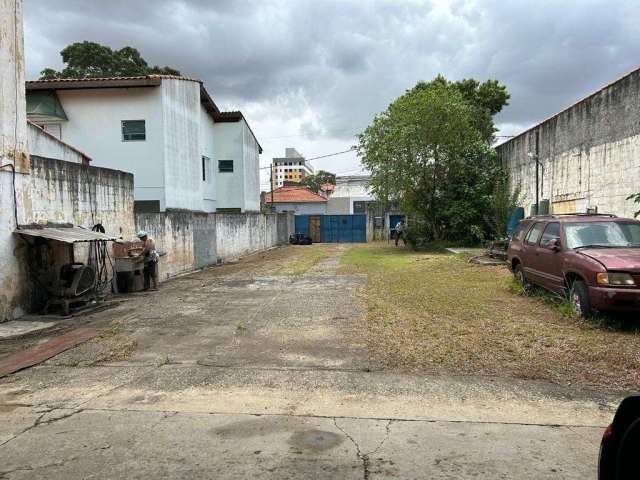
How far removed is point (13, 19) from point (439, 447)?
10562 mm

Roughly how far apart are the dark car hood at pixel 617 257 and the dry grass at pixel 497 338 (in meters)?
0.86

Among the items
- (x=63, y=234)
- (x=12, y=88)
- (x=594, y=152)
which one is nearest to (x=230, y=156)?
(x=594, y=152)

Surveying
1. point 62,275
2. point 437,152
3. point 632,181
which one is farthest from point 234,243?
point 632,181

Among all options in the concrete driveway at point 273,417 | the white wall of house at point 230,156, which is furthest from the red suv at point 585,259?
the white wall of house at point 230,156

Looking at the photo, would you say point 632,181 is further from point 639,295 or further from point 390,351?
point 390,351

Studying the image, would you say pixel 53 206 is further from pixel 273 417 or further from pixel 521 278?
pixel 521 278

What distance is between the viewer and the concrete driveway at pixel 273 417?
355cm

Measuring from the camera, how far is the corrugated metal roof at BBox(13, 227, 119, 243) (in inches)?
362

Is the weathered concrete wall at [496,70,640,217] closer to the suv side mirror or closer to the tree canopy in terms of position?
the tree canopy

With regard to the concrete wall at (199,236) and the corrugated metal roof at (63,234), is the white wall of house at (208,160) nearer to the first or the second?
the concrete wall at (199,236)

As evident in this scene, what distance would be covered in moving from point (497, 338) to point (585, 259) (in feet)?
6.86

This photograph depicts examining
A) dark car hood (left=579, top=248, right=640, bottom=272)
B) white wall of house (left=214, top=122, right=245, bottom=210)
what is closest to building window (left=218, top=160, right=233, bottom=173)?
white wall of house (left=214, top=122, right=245, bottom=210)

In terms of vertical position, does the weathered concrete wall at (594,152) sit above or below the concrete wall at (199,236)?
above

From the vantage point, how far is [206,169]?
28.9 meters
